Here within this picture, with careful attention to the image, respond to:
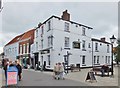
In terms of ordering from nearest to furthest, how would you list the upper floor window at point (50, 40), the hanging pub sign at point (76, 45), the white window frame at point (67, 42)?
1. the upper floor window at point (50, 40)
2. the white window frame at point (67, 42)
3. the hanging pub sign at point (76, 45)

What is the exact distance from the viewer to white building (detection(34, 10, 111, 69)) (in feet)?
109

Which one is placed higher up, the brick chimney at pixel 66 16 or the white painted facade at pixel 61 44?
the brick chimney at pixel 66 16

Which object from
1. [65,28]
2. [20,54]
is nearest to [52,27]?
[65,28]

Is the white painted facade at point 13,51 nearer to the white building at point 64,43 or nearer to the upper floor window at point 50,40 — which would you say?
the white building at point 64,43

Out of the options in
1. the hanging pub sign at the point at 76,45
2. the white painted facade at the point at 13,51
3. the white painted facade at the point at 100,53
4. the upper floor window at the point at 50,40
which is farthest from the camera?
the white painted facade at the point at 13,51

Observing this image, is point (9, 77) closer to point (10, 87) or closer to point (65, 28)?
point (10, 87)

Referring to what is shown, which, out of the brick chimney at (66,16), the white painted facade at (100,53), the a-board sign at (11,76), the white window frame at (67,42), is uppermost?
the brick chimney at (66,16)

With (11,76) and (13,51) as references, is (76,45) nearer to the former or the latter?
(13,51)

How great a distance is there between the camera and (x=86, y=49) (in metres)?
40.2

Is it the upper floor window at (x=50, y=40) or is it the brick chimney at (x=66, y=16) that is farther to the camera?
the brick chimney at (x=66, y=16)

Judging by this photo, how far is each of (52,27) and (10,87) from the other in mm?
20629

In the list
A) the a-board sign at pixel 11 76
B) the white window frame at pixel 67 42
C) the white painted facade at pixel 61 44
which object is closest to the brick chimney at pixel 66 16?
the white painted facade at pixel 61 44

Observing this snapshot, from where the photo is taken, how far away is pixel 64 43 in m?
34.7

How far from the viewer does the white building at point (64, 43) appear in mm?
33312
